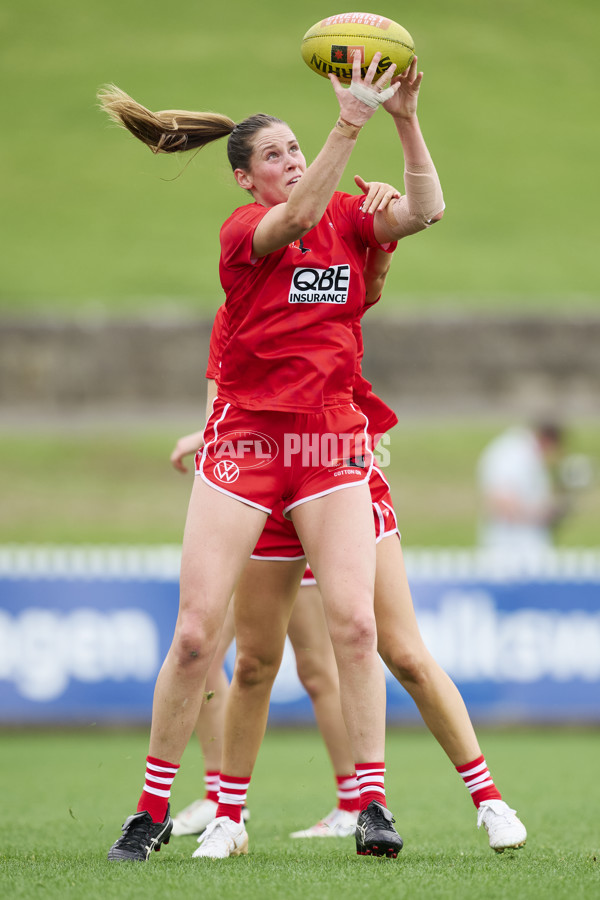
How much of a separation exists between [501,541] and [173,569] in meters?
3.68

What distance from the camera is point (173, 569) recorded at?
322 inches

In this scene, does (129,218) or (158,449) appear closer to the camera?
(158,449)

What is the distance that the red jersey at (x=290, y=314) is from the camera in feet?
11.8

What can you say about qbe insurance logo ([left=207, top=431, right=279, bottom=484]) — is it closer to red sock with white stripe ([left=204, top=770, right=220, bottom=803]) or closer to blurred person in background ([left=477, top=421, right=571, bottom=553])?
red sock with white stripe ([left=204, top=770, right=220, bottom=803])

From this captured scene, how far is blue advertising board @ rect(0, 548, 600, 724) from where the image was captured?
7.97 metres

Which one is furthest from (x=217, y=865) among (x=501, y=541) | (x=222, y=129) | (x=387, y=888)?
(x=501, y=541)

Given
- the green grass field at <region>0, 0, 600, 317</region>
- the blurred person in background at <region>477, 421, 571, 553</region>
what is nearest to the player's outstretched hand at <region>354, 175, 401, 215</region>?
the blurred person in background at <region>477, 421, 571, 553</region>

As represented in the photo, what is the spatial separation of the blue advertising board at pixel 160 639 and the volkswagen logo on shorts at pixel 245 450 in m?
4.46

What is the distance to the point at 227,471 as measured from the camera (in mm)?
3639

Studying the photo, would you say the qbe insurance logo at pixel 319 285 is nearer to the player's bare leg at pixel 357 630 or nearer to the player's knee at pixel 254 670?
the player's bare leg at pixel 357 630

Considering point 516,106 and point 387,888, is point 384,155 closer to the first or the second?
point 516,106

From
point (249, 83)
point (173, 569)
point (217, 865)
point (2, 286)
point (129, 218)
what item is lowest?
point (217, 865)

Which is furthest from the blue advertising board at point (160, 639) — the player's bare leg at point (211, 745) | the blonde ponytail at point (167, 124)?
the blonde ponytail at point (167, 124)

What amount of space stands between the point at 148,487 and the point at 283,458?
14501mm
